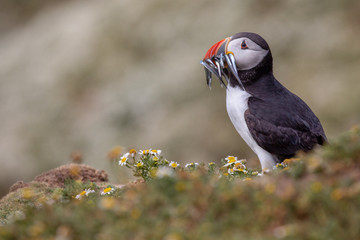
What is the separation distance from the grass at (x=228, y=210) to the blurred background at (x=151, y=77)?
35.5 feet

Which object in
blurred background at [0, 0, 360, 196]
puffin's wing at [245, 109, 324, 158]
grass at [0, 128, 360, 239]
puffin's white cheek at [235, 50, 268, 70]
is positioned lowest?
grass at [0, 128, 360, 239]

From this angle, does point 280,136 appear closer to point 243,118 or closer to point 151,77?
point 243,118

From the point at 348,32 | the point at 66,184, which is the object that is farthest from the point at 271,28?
the point at 66,184

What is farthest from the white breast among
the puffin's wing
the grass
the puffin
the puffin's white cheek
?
the grass

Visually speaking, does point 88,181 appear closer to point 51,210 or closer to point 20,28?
point 51,210

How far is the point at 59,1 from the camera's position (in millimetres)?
29766

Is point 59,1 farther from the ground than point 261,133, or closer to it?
farther from the ground

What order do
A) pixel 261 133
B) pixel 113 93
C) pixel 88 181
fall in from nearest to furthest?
pixel 261 133, pixel 88 181, pixel 113 93

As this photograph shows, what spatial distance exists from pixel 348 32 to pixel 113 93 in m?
8.55

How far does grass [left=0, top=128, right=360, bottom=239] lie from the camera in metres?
4.00

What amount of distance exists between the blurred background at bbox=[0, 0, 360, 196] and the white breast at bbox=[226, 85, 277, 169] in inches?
325

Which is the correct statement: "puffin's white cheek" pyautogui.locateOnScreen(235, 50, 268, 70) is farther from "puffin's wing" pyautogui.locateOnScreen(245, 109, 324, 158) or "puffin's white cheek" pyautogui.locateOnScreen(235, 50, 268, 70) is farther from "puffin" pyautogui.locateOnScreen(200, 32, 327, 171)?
"puffin's wing" pyautogui.locateOnScreen(245, 109, 324, 158)

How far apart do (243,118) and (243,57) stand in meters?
0.80

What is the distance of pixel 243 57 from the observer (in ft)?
24.1
